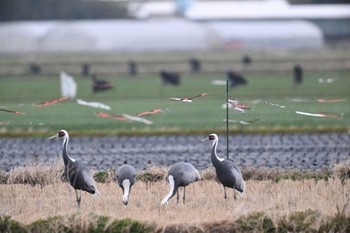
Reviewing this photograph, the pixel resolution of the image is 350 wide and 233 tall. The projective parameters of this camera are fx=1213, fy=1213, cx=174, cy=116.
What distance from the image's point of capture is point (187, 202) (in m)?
18.2

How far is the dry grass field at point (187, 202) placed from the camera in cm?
1630

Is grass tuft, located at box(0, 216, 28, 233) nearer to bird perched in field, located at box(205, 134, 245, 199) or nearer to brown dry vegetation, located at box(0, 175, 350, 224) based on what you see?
brown dry vegetation, located at box(0, 175, 350, 224)

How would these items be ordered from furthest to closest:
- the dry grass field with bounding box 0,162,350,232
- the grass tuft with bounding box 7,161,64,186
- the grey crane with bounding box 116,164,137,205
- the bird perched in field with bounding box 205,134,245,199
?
the grass tuft with bounding box 7,161,64,186
the bird perched in field with bounding box 205,134,245,199
the grey crane with bounding box 116,164,137,205
the dry grass field with bounding box 0,162,350,232

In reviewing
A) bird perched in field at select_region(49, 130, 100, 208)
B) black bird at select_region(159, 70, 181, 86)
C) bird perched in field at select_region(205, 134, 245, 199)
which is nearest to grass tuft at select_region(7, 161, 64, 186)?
bird perched in field at select_region(49, 130, 100, 208)

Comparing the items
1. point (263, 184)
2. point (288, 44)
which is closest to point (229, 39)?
point (288, 44)

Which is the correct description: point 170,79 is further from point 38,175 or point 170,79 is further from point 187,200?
point 187,200

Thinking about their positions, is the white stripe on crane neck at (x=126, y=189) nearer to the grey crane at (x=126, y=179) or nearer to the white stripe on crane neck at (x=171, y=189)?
the grey crane at (x=126, y=179)

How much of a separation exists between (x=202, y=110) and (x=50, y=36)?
44.3 metres

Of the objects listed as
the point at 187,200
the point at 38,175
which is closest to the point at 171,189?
the point at 187,200

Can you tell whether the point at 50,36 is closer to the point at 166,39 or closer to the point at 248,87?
the point at 166,39

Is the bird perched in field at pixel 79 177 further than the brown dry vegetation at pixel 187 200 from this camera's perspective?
Yes

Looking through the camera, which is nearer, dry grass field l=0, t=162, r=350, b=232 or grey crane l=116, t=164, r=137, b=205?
dry grass field l=0, t=162, r=350, b=232

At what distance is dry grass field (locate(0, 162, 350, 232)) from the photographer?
16297 millimetres

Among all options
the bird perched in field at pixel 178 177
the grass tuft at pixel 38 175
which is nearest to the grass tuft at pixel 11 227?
the bird perched in field at pixel 178 177
